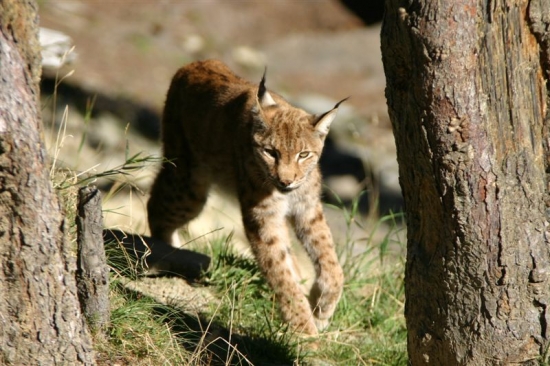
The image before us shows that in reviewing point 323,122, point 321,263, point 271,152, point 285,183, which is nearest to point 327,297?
point 321,263

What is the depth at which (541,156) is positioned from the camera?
3.53m

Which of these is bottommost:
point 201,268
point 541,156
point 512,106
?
point 201,268

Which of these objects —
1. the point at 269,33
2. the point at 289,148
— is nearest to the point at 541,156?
the point at 289,148

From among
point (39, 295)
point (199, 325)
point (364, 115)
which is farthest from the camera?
point (364, 115)

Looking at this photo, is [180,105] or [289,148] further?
[180,105]

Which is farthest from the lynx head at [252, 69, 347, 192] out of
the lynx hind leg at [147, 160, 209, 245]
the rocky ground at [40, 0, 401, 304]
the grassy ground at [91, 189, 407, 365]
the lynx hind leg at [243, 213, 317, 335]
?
the rocky ground at [40, 0, 401, 304]

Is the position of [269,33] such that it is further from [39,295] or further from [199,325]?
[39,295]

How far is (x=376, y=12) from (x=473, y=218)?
14.2m

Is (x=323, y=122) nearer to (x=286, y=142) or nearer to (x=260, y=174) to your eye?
(x=286, y=142)

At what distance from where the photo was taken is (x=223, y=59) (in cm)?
1466

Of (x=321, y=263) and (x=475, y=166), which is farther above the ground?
(x=475, y=166)

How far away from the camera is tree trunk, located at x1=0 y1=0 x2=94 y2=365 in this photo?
2.94m

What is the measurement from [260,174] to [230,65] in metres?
9.38

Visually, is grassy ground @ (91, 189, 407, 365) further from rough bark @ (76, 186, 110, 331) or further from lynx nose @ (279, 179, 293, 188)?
lynx nose @ (279, 179, 293, 188)
